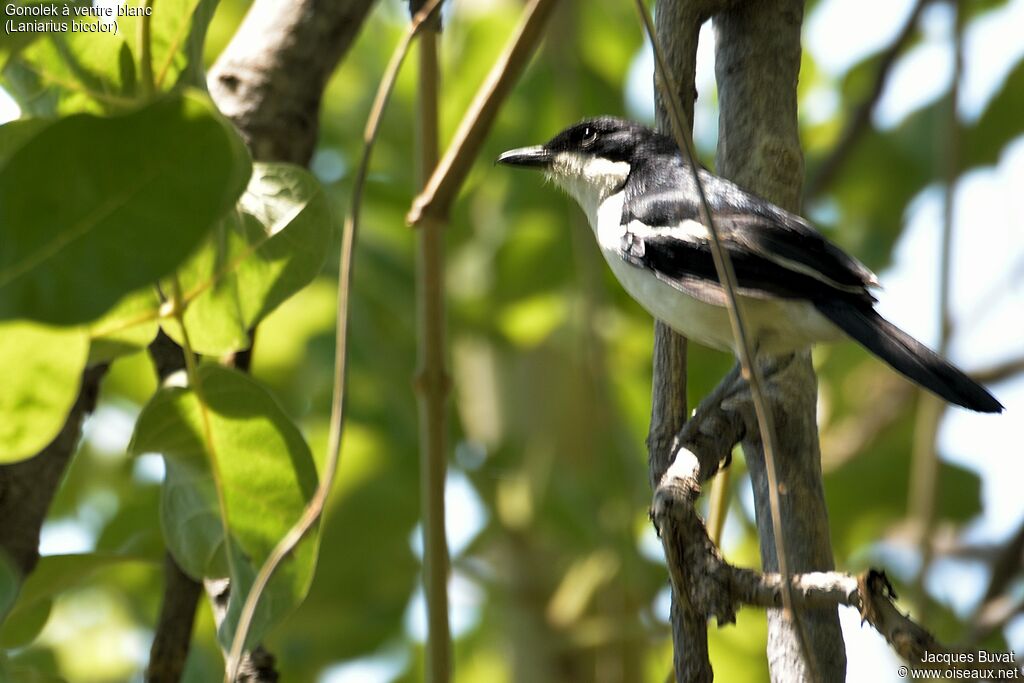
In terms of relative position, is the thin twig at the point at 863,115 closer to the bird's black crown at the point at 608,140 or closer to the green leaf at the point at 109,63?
the bird's black crown at the point at 608,140

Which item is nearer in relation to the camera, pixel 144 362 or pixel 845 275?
pixel 845 275

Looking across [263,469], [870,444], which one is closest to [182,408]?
[263,469]

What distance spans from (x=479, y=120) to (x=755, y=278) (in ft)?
2.30

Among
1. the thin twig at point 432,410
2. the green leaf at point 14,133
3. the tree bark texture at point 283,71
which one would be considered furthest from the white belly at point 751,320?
the green leaf at point 14,133

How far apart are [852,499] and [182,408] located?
253 cm

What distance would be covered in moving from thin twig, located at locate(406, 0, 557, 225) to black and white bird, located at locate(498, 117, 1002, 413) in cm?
→ 43

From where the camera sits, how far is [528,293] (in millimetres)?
3814

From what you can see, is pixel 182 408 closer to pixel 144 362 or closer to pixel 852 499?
pixel 144 362

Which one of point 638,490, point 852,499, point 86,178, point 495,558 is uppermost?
point 86,178

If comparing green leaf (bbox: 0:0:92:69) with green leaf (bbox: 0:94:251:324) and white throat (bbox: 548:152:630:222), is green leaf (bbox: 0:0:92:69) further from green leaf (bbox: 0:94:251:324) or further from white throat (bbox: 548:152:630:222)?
white throat (bbox: 548:152:630:222)

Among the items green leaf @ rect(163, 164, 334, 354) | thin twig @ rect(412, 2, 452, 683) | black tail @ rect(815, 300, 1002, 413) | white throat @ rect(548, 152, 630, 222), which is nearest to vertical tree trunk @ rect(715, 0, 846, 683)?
black tail @ rect(815, 300, 1002, 413)

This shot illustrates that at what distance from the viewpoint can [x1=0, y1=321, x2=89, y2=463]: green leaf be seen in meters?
1.40

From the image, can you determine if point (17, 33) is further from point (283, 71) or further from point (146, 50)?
point (283, 71)

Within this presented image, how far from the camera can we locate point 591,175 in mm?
3311
